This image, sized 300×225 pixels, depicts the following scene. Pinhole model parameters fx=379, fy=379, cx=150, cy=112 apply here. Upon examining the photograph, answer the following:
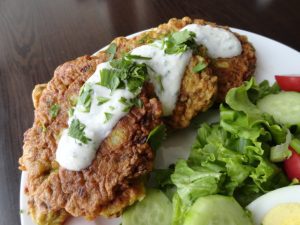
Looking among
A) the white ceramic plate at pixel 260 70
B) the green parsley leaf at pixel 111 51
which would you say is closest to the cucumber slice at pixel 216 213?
the white ceramic plate at pixel 260 70

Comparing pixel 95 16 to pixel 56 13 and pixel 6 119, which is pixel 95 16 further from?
pixel 6 119

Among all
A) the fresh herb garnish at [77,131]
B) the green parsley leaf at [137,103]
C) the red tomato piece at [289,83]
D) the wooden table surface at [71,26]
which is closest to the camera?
the fresh herb garnish at [77,131]

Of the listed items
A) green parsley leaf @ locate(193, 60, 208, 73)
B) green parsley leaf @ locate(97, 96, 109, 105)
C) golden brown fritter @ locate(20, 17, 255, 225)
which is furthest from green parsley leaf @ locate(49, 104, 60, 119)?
green parsley leaf @ locate(193, 60, 208, 73)

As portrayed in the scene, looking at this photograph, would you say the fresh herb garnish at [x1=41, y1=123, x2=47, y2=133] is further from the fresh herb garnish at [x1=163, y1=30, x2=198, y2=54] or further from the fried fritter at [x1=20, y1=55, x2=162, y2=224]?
the fresh herb garnish at [x1=163, y1=30, x2=198, y2=54]

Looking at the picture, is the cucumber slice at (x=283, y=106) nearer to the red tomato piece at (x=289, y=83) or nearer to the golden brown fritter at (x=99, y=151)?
the red tomato piece at (x=289, y=83)

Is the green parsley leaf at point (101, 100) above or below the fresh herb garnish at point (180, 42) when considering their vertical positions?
below

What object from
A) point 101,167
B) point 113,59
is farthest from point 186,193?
point 113,59
